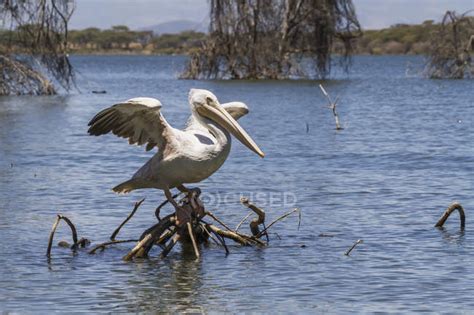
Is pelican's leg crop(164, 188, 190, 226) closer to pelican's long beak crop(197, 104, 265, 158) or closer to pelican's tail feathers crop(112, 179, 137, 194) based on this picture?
pelican's tail feathers crop(112, 179, 137, 194)

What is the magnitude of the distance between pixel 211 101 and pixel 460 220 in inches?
127

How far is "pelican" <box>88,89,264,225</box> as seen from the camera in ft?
27.6

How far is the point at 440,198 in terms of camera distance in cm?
1264

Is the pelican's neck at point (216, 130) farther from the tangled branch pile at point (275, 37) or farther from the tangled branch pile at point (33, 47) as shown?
the tangled branch pile at point (275, 37)

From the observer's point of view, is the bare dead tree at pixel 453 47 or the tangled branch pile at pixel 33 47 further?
the bare dead tree at pixel 453 47

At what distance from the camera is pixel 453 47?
1519 inches

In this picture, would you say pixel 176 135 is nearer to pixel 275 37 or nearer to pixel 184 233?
pixel 184 233

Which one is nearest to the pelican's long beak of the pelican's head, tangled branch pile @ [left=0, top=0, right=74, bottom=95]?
the pelican's head

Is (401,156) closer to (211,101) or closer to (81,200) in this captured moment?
(81,200)

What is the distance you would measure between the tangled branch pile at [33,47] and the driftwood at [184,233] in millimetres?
19881

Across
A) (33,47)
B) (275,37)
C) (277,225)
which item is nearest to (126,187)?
(277,225)

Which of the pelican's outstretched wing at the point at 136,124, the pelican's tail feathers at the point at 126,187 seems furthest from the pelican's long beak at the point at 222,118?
the pelican's tail feathers at the point at 126,187

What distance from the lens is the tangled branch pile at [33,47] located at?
1130 inches

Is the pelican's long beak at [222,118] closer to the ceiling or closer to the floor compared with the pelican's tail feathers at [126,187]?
closer to the ceiling
